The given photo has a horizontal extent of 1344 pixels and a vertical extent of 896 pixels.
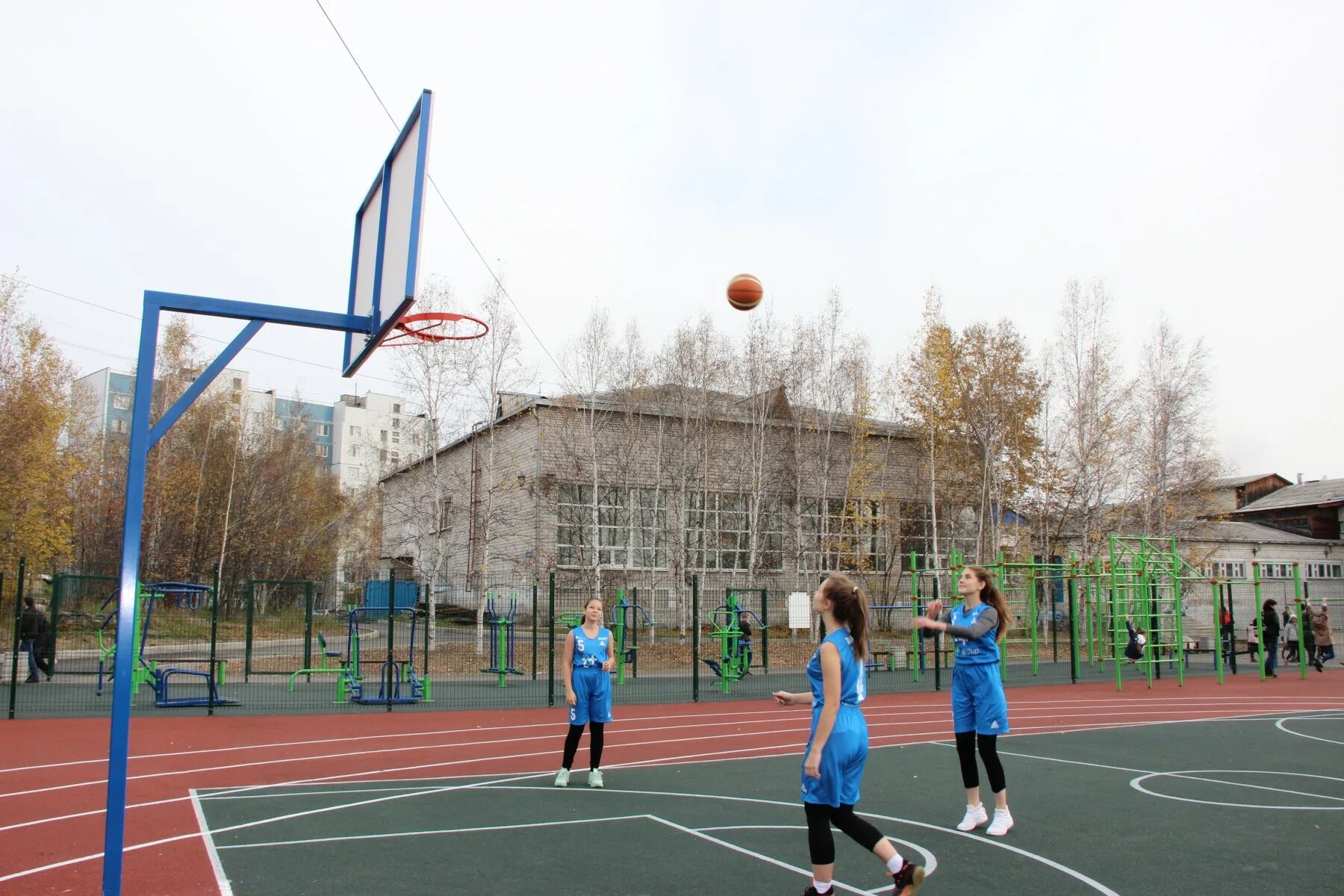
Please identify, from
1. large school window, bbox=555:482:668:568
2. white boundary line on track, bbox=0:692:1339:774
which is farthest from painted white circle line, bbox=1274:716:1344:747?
large school window, bbox=555:482:668:568

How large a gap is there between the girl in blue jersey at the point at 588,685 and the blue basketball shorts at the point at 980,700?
3044 millimetres

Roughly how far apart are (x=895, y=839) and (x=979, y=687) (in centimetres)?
116

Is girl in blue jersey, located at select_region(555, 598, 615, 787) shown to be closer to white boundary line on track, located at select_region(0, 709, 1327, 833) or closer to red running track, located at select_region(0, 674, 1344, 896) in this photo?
white boundary line on track, located at select_region(0, 709, 1327, 833)

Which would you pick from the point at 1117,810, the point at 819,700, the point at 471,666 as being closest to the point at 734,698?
the point at 471,666

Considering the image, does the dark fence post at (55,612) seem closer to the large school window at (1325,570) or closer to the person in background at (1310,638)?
the person in background at (1310,638)

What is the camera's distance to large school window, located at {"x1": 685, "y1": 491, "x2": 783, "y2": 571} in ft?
103

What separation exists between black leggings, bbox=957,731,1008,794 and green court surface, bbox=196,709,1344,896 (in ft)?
1.20

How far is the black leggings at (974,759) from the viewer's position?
634 cm

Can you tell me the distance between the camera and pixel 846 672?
4.61m

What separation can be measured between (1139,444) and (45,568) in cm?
3749

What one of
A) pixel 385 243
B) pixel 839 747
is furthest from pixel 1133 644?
pixel 385 243

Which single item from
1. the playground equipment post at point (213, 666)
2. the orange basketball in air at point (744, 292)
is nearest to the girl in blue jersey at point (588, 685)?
the orange basketball in air at point (744, 292)

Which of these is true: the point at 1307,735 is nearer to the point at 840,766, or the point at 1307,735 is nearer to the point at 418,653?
the point at 840,766

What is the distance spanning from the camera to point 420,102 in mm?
6008
